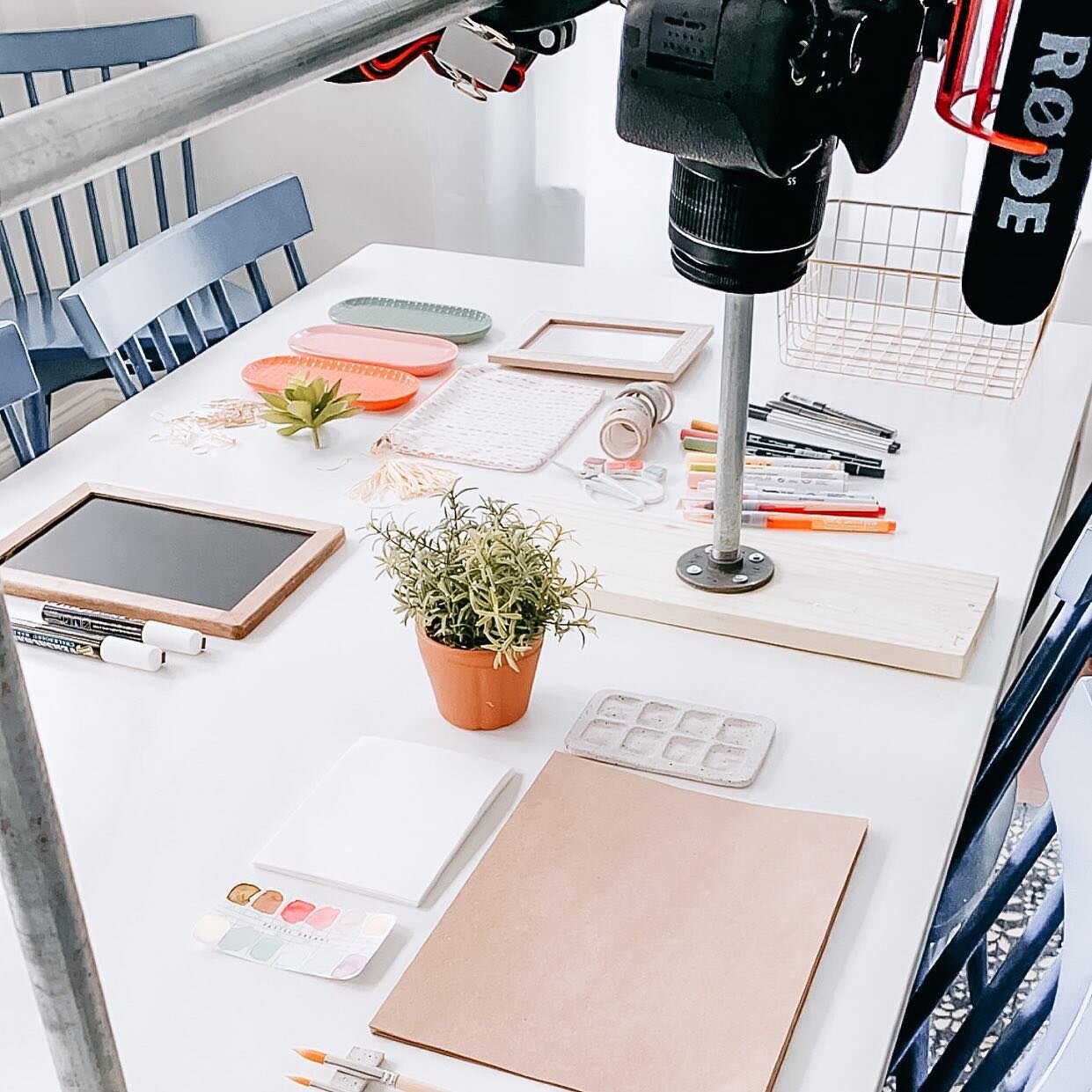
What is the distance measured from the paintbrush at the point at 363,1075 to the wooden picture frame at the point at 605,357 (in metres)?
1.04

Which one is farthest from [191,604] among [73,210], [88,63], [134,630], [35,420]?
[73,210]

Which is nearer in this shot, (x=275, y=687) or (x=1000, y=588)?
(x=275, y=687)

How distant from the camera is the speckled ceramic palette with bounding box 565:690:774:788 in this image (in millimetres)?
994

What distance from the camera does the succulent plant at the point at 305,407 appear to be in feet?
4.93

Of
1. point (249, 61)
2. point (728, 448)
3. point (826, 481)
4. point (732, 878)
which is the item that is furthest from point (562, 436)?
point (249, 61)

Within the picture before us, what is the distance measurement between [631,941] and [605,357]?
39.1 inches

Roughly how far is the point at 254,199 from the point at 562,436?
82cm

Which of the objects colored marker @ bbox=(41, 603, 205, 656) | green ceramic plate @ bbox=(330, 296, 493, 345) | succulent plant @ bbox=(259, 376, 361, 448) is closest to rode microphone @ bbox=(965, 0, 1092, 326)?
colored marker @ bbox=(41, 603, 205, 656)

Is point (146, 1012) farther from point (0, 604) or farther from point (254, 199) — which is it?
point (254, 199)

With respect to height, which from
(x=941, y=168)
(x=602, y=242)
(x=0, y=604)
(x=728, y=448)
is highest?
(x=0, y=604)

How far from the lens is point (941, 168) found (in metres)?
2.46

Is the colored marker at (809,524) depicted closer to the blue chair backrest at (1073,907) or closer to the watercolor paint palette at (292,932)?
the blue chair backrest at (1073,907)

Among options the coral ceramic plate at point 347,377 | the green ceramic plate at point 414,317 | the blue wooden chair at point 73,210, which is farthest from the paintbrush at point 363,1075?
the blue wooden chair at point 73,210

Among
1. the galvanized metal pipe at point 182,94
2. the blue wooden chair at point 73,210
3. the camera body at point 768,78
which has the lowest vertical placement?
the blue wooden chair at point 73,210
